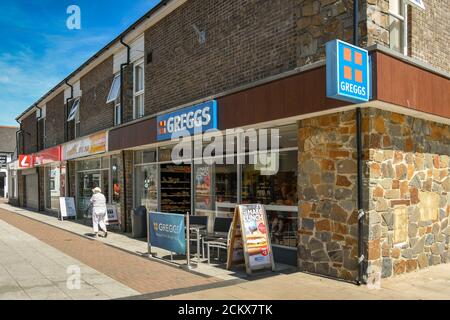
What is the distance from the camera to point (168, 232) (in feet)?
29.5

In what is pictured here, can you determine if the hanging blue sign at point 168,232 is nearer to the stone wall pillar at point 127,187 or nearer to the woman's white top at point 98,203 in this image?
the woman's white top at point 98,203

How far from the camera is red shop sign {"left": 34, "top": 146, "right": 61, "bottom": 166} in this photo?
69.6 ft

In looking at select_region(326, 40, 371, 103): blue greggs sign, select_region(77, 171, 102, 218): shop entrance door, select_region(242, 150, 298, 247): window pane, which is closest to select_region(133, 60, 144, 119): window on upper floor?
select_region(77, 171, 102, 218): shop entrance door

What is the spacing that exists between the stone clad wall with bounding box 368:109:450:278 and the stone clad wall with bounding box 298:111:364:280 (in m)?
0.34

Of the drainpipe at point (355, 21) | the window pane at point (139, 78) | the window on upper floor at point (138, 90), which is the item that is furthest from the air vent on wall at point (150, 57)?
the drainpipe at point (355, 21)

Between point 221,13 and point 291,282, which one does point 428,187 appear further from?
point 221,13

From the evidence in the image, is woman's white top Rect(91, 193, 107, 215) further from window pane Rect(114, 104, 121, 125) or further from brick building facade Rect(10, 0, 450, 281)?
brick building facade Rect(10, 0, 450, 281)

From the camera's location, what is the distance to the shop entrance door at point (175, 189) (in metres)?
13.5

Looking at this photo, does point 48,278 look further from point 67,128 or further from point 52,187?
point 52,187

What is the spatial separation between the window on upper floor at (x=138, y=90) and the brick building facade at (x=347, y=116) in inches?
167

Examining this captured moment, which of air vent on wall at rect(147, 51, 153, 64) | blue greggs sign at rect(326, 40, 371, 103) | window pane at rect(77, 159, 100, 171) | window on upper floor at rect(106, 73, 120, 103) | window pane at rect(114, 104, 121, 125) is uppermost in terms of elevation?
air vent on wall at rect(147, 51, 153, 64)

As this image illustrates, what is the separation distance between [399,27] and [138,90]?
29.9 feet

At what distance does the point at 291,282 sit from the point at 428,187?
3403 mm
